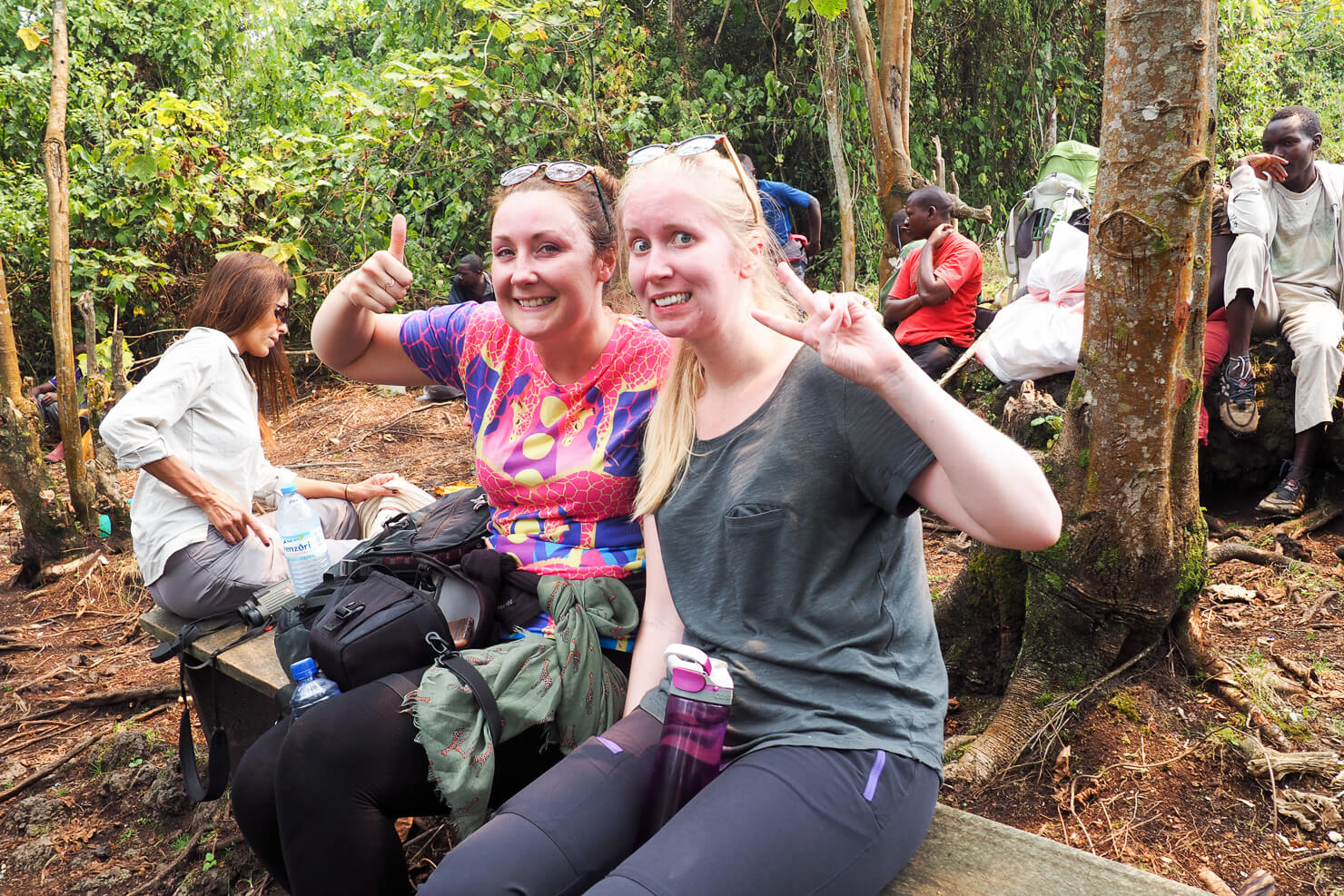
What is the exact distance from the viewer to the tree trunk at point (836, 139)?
7738 mm

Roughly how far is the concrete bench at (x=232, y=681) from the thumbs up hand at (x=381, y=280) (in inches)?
41.0

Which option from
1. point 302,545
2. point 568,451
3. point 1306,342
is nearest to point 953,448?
point 568,451

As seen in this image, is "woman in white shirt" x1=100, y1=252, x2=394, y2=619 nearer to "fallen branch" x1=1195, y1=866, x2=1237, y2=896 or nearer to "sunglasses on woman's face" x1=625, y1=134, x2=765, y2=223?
"sunglasses on woman's face" x1=625, y1=134, x2=765, y2=223

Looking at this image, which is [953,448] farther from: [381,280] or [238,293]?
[238,293]

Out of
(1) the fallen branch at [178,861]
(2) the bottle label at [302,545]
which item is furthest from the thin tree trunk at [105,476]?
(2) the bottle label at [302,545]

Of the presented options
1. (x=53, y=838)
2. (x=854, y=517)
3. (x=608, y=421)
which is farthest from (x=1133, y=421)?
(x=53, y=838)

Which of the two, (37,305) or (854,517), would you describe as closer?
(854,517)

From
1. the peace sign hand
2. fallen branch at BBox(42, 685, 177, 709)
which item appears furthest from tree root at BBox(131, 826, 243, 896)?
the peace sign hand

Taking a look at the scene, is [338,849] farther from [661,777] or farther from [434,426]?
[434,426]

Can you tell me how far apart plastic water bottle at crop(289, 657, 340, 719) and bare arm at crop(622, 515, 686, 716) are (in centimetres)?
65

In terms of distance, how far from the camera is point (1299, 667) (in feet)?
9.75

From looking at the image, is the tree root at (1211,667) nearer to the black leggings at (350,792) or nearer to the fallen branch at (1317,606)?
the fallen branch at (1317,606)

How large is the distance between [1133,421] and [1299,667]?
4.16ft

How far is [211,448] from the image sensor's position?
3557mm
